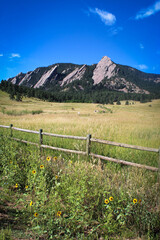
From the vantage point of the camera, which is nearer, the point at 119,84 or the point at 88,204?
the point at 88,204

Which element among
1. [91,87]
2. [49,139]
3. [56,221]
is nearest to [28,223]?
[56,221]

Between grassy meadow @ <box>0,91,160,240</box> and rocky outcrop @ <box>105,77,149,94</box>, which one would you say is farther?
rocky outcrop @ <box>105,77,149,94</box>

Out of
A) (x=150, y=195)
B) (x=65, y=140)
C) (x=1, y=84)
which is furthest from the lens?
(x=1, y=84)

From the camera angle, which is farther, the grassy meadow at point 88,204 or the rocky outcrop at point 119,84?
the rocky outcrop at point 119,84

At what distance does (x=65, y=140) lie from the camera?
702 cm

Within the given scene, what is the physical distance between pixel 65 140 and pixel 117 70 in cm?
21265

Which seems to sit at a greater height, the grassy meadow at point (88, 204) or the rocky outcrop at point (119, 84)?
the rocky outcrop at point (119, 84)

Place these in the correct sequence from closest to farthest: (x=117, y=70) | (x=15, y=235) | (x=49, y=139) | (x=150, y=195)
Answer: (x=15, y=235) < (x=150, y=195) < (x=49, y=139) < (x=117, y=70)

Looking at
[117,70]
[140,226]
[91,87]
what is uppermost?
[117,70]

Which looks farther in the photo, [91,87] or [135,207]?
[91,87]

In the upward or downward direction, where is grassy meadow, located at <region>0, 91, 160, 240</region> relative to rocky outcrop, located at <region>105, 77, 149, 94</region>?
downward

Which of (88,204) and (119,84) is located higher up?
(119,84)

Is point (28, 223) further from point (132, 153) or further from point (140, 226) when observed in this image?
point (132, 153)

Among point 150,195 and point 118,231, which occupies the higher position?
point 150,195
